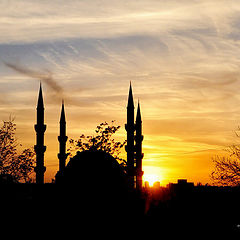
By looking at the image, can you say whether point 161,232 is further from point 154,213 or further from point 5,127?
point 5,127

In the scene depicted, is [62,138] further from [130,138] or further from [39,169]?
[130,138]

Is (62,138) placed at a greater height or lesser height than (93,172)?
greater

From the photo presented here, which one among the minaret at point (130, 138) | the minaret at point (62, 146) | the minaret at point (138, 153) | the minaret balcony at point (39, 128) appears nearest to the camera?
the minaret balcony at point (39, 128)

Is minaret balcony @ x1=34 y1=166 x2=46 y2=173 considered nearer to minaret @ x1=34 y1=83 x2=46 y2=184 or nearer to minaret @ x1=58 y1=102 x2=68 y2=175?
minaret @ x1=34 y1=83 x2=46 y2=184

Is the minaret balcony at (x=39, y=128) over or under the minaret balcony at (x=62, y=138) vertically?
over

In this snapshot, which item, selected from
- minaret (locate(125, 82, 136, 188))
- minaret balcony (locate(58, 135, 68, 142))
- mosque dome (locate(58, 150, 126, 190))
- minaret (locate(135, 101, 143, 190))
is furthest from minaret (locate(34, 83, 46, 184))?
mosque dome (locate(58, 150, 126, 190))

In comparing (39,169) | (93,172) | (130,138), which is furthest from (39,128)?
(93,172)

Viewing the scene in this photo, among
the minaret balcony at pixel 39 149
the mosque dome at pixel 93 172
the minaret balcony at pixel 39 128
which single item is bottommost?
the mosque dome at pixel 93 172

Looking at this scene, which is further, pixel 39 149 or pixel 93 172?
pixel 39 149

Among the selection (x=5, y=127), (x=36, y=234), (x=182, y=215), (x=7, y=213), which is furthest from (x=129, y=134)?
(x=36, y=234)

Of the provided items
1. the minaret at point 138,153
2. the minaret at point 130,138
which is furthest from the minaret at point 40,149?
the minaret at point 138,153

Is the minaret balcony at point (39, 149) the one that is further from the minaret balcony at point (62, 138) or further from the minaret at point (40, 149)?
the minaret balcony at point (62, 138)

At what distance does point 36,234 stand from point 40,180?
32.8 meters

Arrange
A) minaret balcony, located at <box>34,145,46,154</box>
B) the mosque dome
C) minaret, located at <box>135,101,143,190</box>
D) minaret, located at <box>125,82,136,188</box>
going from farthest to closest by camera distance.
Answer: minaret, located at <box>135,101,143,190</box>
minaret, located at <box>125,82,136,188</box>
minaret balcony, located at <box>34,145,46,154</box>
the mosque dome
